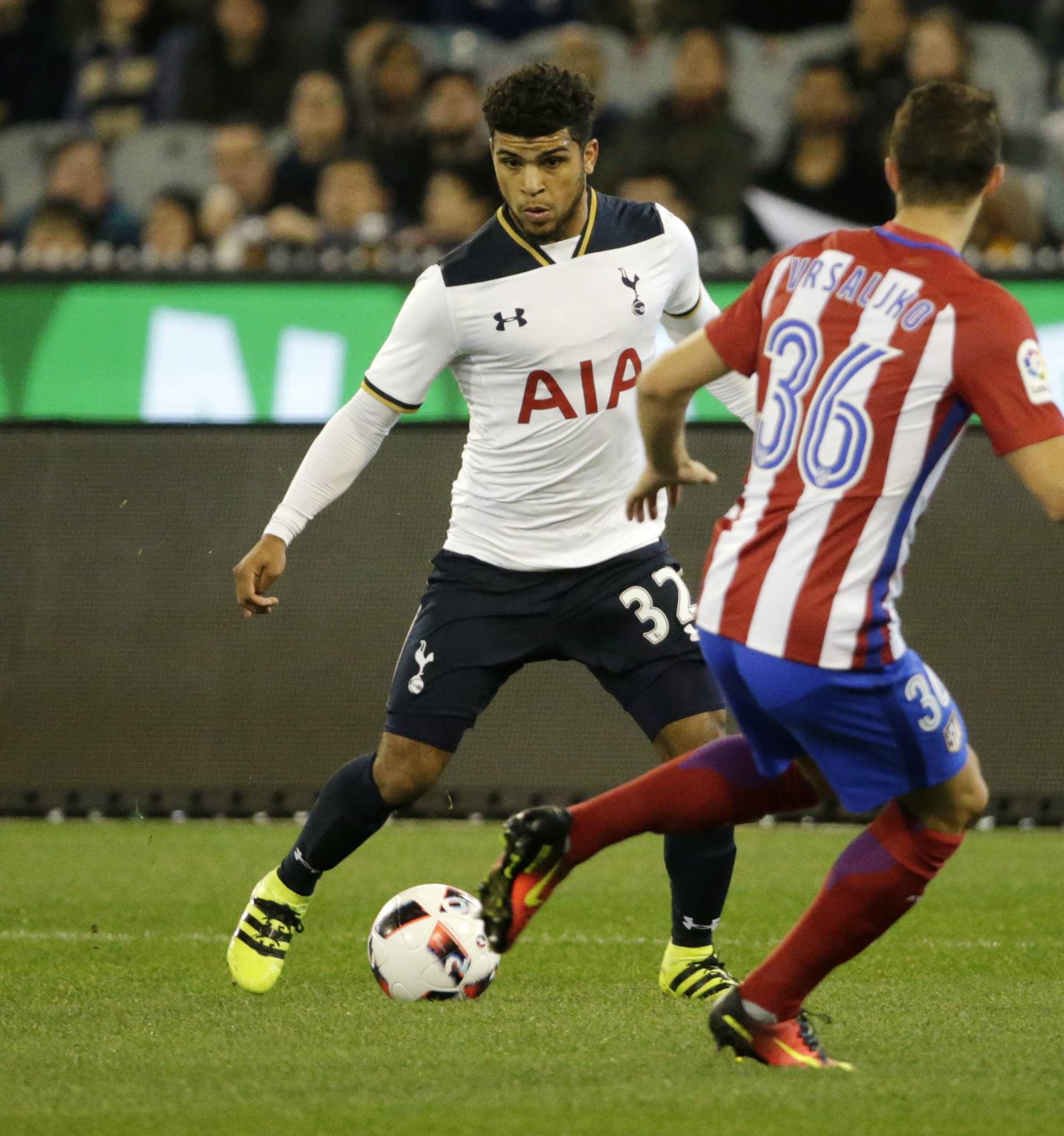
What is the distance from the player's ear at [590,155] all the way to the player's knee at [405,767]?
1526mm

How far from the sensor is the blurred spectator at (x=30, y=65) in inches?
597

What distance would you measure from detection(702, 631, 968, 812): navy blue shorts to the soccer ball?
151 centimetres

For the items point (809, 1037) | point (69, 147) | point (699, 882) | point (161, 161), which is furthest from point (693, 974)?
point (161, 161)

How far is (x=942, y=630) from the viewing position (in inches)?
324

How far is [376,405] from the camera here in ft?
17.0

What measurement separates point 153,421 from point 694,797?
4.81m

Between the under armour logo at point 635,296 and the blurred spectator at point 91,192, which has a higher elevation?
the under armour logo at point 635,296

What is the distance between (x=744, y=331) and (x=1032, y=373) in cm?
56

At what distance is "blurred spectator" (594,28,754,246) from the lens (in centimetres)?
1227

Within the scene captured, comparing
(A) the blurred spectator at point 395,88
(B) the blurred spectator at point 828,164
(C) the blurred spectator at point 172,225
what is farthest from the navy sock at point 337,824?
(A) the blurred spectator at point 395,88

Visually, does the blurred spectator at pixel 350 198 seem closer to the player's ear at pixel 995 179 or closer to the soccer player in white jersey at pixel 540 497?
the soccer player in white jersey at pixel 540 497

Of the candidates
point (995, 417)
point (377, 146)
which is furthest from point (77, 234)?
point (995, 417)

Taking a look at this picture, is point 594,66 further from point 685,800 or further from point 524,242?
point 685,800

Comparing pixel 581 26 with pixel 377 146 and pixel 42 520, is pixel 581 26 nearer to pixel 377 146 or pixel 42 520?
pixel 377 146
